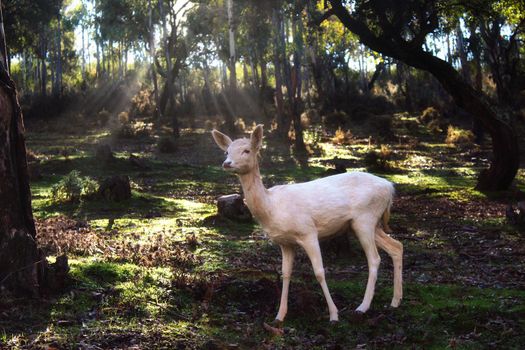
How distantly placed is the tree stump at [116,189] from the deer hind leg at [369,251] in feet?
33.8

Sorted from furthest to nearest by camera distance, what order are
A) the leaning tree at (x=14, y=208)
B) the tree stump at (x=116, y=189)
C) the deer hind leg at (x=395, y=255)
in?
the tree stump at (x=116, y=189) → the deer hind leg at (x=395, y=255) → the leaning tree at (x=14, y=208)

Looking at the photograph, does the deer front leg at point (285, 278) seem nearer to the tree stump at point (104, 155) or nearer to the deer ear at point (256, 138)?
the deer ear at point (256, 138)

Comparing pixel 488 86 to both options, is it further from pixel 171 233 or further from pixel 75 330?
pixel 75 330

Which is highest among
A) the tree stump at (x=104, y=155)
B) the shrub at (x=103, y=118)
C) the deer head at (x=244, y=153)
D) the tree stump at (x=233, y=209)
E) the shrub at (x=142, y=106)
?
the shrub at (x=142, y=106)

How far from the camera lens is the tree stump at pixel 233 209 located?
13914mm

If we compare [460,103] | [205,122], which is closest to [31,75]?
[205,122]

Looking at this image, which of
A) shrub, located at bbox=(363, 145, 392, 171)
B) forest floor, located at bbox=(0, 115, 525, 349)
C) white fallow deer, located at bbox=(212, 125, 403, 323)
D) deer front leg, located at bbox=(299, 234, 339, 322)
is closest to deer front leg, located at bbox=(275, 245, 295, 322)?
white fallow deer, located at bbox=(212, 125, 403, 323)

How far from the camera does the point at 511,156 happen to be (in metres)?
17.1

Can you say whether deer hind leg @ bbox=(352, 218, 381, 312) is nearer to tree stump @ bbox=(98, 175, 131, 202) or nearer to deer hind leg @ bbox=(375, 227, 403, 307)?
deer hind leg @ bbox=(375, 227, 403, 307)

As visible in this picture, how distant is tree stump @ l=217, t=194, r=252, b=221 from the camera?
45.6ft

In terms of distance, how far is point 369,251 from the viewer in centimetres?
729

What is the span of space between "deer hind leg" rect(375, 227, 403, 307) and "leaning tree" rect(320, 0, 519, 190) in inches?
425

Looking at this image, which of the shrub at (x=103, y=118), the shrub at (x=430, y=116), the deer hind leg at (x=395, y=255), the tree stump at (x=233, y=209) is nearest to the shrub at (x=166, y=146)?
the shrub at (x=103, y=118)

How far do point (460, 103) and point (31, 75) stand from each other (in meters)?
69.4
